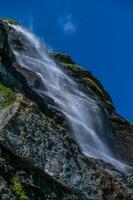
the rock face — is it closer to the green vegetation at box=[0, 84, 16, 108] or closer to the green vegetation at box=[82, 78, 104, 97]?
the green vegetation at box=[0, 84, 16, 108]

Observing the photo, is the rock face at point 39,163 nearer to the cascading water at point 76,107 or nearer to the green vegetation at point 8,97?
the green vegetation at point 8,97

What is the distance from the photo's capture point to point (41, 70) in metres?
46.5

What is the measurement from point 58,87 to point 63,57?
16.1 metres

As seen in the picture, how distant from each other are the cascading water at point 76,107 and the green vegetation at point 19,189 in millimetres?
16413

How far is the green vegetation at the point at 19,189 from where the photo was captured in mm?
13969

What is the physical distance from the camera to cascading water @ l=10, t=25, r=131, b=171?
34.7 m

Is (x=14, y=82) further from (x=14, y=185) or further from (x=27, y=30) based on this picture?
(x=27, y=30)

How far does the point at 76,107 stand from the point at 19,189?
2692 centimetres

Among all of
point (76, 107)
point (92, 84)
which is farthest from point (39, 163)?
point (92, 84)

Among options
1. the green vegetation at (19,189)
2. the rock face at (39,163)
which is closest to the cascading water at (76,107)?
the rock face at (39,163)

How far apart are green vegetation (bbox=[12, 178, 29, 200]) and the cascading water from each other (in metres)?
16.4

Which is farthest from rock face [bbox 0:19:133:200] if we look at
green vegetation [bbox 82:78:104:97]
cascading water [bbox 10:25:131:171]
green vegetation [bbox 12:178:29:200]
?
green vegetation [bbox 82:78:104:97]

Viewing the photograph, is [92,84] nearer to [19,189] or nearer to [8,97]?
[8,97]

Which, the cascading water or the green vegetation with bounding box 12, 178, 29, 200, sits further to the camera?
the cascading water
